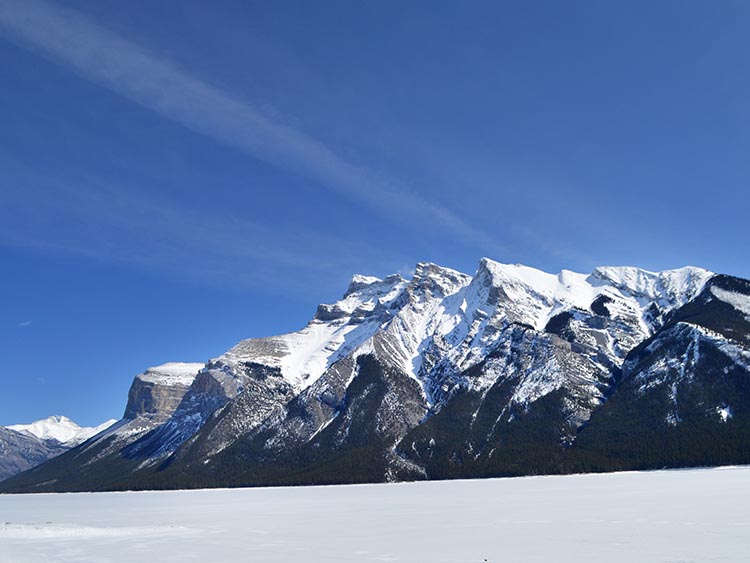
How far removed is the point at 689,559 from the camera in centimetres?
3188

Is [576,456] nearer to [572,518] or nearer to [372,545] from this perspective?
[572,518]

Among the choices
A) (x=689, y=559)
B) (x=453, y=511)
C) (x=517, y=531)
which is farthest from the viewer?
(x=453, y=511)

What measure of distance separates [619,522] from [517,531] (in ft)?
29.3

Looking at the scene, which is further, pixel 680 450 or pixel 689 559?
pixel 680 450

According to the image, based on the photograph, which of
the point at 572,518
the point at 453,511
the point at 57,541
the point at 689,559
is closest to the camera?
the point at 689,559

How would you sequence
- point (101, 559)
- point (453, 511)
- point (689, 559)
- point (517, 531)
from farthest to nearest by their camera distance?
point (453, 511), point (517, 531), point (101, 559), point (689, 559)

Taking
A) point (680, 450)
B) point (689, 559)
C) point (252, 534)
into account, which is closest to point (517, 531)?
point (689, 559)

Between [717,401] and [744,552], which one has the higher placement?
[717,401]

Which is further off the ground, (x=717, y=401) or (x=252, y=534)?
(x=717, y=401)

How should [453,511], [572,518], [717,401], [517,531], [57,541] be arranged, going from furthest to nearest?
[717,401]
[453,511]
[57,541]
[572,518]
[517,531]

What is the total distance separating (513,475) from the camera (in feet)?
651

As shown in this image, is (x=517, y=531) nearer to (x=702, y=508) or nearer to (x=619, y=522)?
(x=619, y=522)

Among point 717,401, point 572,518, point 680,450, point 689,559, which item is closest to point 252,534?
point 572,518

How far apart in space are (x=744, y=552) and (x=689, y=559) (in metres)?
3.51
